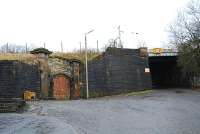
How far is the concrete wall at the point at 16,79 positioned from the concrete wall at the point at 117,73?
573 cm

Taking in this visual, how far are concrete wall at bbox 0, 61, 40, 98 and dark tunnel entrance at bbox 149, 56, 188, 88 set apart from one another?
1991 cm

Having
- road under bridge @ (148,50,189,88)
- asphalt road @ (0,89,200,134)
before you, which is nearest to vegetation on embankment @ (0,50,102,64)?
road under bridge @ (148,50,189,88)

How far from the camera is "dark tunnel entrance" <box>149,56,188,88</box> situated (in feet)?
184

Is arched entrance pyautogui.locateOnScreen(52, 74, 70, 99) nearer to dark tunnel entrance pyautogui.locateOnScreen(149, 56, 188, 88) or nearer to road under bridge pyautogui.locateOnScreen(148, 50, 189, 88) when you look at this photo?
road under bridge pyautogui.locateOnScreen(148, 50, 189, 88)

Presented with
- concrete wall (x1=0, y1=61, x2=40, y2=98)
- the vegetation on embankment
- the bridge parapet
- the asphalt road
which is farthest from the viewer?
the bridge parapet

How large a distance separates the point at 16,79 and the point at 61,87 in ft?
16.0

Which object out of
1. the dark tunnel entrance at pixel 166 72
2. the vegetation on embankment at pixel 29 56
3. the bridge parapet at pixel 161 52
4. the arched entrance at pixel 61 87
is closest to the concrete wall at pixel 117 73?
the vegetation on embankment at pixel 29 56

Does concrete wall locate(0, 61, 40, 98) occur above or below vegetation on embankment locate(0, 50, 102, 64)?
below

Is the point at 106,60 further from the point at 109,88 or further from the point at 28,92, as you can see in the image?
the point at 28,92

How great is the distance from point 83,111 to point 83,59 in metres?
18.5

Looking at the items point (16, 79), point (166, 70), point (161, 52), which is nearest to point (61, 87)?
point (16, 79)

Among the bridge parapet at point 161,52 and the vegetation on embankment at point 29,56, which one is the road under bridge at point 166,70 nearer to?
the bridge parapet at point 161,52

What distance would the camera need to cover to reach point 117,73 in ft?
145

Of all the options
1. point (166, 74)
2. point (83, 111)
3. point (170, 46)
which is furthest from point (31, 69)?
point (166, 74)
